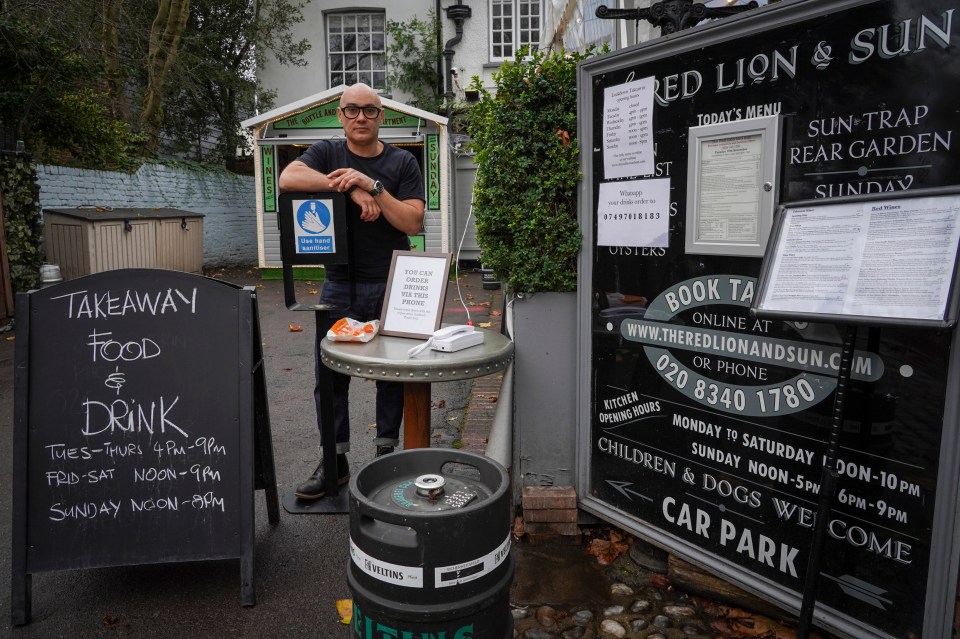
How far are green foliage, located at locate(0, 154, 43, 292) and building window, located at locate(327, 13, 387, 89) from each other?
906 cm

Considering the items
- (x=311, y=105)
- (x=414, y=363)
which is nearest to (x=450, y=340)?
(x=414, y=363)

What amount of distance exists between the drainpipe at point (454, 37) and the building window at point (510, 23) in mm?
665

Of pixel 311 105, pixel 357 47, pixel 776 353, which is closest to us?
pixel 776 353

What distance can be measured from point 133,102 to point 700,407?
16.4 metres

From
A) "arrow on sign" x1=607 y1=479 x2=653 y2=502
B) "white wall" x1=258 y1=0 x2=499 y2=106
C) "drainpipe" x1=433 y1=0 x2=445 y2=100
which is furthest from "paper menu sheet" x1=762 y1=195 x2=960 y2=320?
"drainpipe" x1=433 y1=0 x2=445 y2=100

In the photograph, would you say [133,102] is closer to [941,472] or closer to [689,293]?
[689,293]

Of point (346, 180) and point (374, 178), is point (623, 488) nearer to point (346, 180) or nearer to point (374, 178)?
point (346, 180)

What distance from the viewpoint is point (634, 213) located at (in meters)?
2.87

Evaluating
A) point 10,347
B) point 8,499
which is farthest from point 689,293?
point 10,347

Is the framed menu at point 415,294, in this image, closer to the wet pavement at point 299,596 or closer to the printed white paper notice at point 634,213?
the printed white paper notice at point 634,213

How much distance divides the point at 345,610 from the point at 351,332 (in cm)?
110

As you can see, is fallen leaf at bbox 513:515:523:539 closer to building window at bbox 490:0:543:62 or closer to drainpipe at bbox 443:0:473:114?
drainpipe at bbox 443:0:473:114

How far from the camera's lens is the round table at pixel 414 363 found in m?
2.61

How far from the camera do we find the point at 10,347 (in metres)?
7.63
